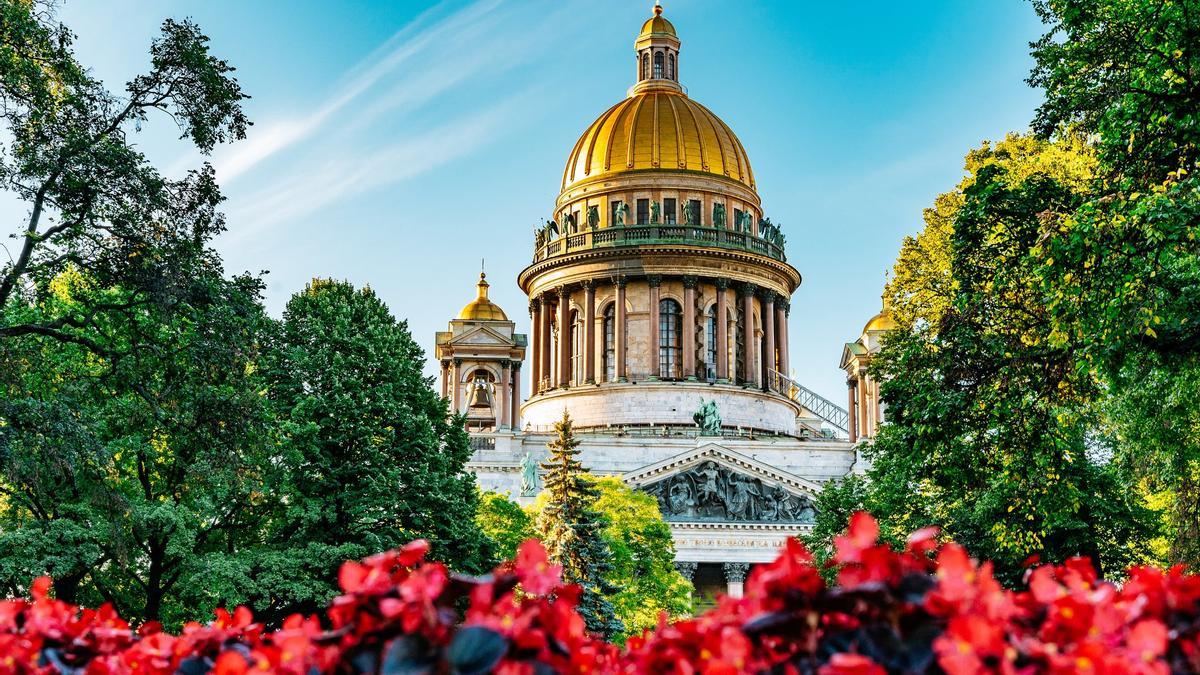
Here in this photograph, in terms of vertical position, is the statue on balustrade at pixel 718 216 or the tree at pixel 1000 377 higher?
the statue on balustrade at pixel 718 216

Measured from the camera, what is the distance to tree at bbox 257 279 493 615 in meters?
29.7

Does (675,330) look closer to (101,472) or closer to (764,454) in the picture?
(764,454)

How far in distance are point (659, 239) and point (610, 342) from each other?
672cm

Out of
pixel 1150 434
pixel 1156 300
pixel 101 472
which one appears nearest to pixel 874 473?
pixel 1150 434

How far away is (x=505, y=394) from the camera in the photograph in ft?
231

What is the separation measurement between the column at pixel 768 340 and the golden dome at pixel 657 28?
1988cm

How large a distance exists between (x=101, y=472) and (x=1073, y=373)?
49.9ft

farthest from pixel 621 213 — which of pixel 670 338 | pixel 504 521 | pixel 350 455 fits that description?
pixel 350 455

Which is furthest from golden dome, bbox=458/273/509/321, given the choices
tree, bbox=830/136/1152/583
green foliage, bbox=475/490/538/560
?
tree, bbox=830/136/1152/583

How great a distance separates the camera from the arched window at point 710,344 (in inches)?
3000

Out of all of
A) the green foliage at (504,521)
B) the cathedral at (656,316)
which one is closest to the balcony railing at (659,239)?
the cathedral at (656,316)

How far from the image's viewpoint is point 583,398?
75.6m

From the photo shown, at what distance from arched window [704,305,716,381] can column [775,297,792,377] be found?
5011 millimetres

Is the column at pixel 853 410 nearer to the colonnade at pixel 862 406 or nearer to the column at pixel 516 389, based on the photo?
the colonnade at pixel 862 406
